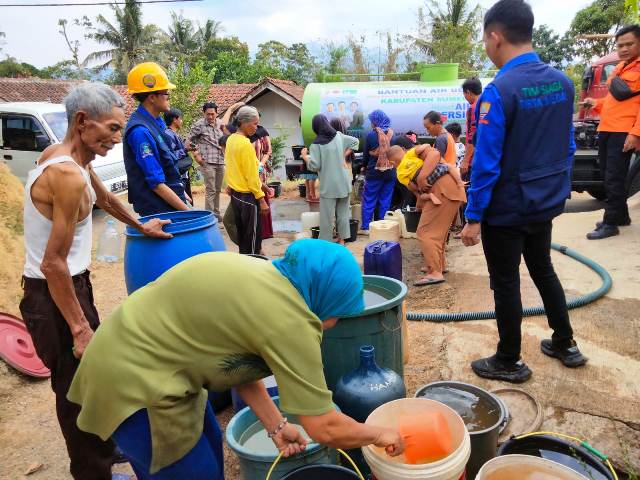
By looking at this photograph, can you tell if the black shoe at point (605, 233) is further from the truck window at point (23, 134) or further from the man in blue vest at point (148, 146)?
the truck window at point (23, 134)

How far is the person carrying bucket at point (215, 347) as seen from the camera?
1.37 m

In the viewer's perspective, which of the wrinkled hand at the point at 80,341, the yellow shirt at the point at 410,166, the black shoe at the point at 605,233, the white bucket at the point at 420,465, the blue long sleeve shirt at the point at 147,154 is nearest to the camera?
the white bucket at the point at 420,465

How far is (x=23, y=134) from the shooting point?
889cm

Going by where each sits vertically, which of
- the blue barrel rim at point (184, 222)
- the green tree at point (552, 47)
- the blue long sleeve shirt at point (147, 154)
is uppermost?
the green tree at point (552, 47)

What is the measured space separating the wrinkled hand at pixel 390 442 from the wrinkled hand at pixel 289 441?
0.36 metres

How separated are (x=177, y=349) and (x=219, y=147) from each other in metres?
7.16

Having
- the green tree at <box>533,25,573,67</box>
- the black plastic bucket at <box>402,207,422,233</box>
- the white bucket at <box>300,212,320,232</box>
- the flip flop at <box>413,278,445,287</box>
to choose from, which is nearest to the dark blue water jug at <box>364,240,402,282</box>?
the flip flop at <box>413,278,445,287</box>

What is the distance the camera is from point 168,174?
366cm

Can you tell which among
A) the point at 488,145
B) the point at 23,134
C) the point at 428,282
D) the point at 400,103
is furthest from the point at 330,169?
the point at 23,134

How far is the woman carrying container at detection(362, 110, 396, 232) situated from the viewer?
6.73 meters

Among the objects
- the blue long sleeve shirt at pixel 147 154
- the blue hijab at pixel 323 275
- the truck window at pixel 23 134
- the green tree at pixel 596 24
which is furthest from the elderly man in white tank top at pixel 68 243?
the green tree at pixel 596 24

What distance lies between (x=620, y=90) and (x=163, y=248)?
4560 mm

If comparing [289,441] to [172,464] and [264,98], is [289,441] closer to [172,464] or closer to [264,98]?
[172,464]

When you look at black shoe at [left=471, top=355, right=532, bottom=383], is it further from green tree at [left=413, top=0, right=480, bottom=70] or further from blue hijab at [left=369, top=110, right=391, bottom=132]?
green tree at [left=413, top=0, right=480, bottom=70]
